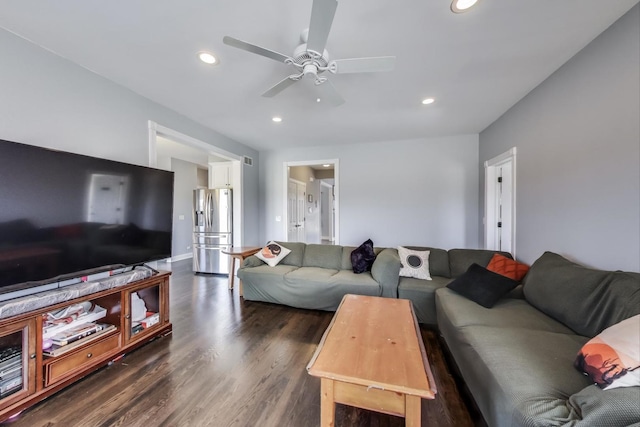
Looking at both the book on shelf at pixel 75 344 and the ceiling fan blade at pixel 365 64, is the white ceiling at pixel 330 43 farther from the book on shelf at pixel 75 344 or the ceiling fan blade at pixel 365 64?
the book on shelf at pixel 75 344

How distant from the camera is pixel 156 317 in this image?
7.76ft

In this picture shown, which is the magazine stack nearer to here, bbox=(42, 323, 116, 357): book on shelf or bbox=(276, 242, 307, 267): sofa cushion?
bbox=(42, 323, 116, 357): book on shelf

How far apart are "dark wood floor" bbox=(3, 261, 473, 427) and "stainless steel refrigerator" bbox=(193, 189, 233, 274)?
2.15 meters

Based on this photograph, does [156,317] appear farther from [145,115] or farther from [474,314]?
[474,314]

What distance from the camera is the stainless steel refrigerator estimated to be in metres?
4.71

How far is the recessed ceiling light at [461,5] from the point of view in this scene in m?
1.47

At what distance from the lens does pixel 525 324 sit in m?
1.69

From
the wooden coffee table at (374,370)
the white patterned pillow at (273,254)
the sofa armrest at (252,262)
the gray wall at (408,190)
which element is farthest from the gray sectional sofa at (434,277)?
the sofa armrest at (252,262)

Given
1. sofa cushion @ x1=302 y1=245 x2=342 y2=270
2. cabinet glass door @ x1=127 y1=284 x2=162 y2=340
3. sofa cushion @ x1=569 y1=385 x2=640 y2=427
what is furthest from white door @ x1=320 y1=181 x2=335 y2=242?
sofa cushion @ x1=569 y1=385 x2=640 y2=427

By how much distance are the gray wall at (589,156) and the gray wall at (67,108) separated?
13.8 feet

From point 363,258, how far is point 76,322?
9.27 ft

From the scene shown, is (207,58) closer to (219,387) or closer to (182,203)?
(219,387)

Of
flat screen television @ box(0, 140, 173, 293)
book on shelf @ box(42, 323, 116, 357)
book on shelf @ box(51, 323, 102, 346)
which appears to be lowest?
book on shelf @ box(42, 323, 116, 357)

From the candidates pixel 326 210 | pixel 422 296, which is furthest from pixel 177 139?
pixel 326 210
